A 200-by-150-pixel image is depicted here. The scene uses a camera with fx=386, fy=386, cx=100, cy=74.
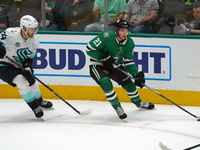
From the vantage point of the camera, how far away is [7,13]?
532cm

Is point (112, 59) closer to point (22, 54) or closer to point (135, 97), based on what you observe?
point (135, 97)

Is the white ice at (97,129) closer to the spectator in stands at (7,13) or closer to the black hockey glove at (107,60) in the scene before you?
the black hockey glove at (107,60)

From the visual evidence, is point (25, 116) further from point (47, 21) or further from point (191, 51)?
point (191, 51)

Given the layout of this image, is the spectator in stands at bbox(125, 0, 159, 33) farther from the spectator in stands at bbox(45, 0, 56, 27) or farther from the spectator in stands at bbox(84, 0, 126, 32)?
the spectator in stands at bbox(45, 0, 56, 27)

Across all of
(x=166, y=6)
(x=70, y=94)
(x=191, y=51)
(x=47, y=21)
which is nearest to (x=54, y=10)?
(x=47, y=21)

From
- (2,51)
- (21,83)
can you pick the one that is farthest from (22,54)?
(21,83)

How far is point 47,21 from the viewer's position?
520 centimetres

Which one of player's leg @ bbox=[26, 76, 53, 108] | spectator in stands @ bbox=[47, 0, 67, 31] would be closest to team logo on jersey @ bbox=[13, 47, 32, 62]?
player's leg @ bbox=[26, 76, 53, 108]

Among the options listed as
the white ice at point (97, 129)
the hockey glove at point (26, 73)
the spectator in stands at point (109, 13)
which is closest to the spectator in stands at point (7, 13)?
the spectator in stands at point (109, 13)

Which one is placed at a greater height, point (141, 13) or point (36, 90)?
point (141, 13)

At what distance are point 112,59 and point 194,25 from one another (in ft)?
4.02

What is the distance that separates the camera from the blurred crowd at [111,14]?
467 centimetres

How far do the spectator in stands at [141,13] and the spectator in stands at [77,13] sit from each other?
521 mm

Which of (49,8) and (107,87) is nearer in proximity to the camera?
(107,87)
